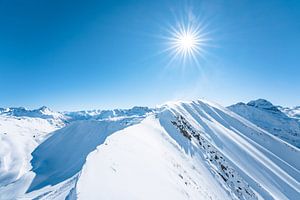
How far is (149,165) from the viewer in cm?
1531

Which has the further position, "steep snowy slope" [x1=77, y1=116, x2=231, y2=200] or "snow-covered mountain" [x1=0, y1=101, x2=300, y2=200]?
"snow-covered mountain" [x1=0, y1=101, x2=300, y2=200]

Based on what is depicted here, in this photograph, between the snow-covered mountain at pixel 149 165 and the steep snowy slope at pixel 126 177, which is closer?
the steep snowy slope at pixel 126 177

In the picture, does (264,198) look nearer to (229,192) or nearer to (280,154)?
(229,192)

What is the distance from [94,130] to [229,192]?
3590 centimetres

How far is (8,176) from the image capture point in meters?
40.2

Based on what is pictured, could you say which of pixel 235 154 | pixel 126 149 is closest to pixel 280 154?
pixel 235 154

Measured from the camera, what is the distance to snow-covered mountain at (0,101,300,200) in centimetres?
1180

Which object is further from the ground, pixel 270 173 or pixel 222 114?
pixel 222 114

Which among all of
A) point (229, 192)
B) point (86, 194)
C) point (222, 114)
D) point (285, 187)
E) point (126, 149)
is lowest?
point (285, 187)

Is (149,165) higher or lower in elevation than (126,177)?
higher

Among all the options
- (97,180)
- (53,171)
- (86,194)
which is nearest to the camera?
(86,194)

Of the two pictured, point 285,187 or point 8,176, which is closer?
point 8,176

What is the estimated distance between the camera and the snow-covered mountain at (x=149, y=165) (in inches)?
465

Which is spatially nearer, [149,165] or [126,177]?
[126,177]
